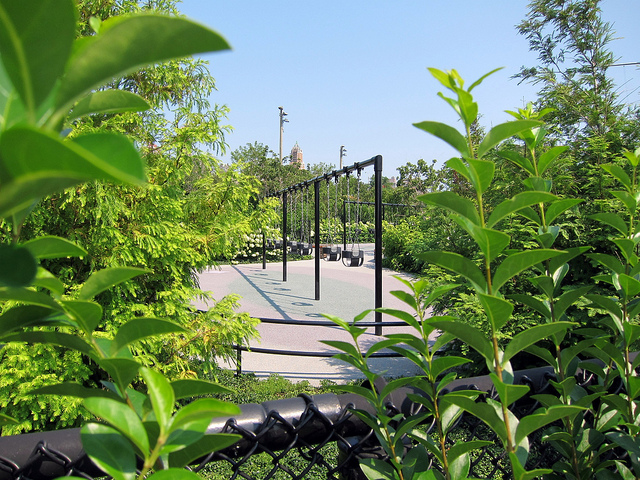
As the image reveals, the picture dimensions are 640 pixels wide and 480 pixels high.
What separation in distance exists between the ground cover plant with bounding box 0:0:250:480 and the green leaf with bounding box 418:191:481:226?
35cm

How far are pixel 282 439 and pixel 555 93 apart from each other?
5671 mm

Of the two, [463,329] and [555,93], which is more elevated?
[555,93]

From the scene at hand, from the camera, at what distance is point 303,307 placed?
31.7 ft

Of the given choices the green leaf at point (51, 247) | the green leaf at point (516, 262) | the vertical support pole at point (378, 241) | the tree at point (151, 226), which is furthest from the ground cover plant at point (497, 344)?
the vertical support pole at point (378, 241)

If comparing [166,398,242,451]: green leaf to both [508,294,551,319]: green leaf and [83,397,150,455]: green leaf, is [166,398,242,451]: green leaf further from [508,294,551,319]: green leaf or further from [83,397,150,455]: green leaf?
[508,294,551,319]: green leaf

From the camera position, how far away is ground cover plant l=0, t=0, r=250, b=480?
0.19 m

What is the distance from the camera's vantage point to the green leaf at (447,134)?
0.58m

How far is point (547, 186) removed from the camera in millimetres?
740

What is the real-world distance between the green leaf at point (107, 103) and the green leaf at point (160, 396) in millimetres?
209

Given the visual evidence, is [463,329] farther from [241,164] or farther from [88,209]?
[241,164]

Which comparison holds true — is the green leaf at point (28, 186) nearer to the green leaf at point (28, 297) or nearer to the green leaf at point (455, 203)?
the green leaf at point (28, 297)

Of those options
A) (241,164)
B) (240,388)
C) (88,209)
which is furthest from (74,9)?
(240,388)

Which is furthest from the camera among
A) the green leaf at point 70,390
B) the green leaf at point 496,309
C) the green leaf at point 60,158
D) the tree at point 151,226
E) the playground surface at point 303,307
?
the playground surface at point 303,307

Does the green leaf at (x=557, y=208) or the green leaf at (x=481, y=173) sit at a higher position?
the green leaf at (x=481, y=173)
